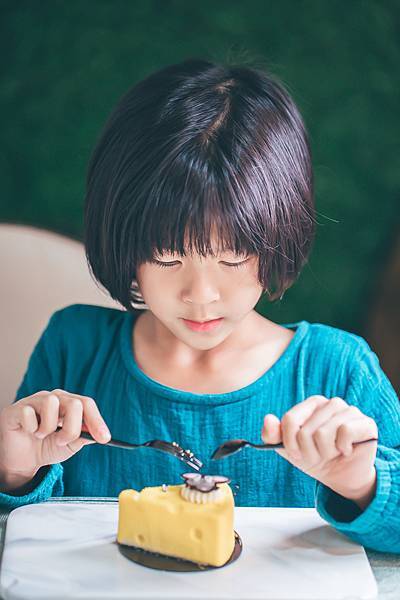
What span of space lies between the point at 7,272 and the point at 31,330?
0.10 meters

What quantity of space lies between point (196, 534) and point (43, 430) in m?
0.19

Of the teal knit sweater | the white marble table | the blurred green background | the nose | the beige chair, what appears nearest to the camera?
the white marble table

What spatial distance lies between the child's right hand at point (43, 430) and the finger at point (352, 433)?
0.21 meters

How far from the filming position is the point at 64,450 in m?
0.89

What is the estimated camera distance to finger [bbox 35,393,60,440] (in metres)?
0.83

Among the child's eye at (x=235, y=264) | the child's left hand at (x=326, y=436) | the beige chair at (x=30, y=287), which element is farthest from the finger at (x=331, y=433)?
the beige chair at (x=30, y=287)

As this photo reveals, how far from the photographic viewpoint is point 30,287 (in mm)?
1474

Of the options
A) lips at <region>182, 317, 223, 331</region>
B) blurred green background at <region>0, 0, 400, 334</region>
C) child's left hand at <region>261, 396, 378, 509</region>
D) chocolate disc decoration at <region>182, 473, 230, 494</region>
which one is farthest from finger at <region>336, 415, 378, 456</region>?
blurred green background at <region>0, 0, 400, 334</region>

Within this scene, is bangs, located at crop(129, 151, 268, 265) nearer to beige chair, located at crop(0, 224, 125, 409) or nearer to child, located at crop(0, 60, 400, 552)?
child, located at crop(0, 60, 400, 552)

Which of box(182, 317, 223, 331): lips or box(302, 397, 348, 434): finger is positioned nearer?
box(302, 397, 348, 434): finger

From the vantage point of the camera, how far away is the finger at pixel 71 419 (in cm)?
82

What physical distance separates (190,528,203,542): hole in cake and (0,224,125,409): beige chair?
2.53 ft

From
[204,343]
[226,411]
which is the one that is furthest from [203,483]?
[226,411]

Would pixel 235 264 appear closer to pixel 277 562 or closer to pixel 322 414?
pixel 322 414
